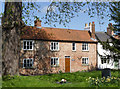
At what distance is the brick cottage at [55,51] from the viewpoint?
2670cm

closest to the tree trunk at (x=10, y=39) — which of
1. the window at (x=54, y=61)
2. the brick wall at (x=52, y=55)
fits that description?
the brick wall at (x=52, y=55)

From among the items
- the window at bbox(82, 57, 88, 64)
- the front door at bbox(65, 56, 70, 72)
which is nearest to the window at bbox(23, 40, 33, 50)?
the front door at bbox(65, 56, 70, 72)

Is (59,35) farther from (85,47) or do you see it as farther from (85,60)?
(85,60)

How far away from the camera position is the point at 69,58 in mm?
29719

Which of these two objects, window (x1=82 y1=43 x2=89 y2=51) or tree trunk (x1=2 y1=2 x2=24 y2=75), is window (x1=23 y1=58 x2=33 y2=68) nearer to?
window (x1=82 y1=43 x2=89 y2=51)

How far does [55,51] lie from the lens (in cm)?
2867

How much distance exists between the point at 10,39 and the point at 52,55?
1740 centimetres

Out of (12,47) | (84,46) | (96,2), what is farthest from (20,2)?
(84,46)

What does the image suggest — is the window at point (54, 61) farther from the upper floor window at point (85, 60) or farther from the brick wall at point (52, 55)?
the upper floor window at point (85, 60)

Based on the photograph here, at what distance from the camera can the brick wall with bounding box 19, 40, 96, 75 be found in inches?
1054

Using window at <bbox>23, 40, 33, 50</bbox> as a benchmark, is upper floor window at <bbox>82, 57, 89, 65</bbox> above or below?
below

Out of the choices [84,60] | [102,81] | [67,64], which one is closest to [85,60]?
[84,60]

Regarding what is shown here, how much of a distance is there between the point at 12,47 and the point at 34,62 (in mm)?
16015

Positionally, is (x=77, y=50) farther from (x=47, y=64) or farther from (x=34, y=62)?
(x=34, y=62)
